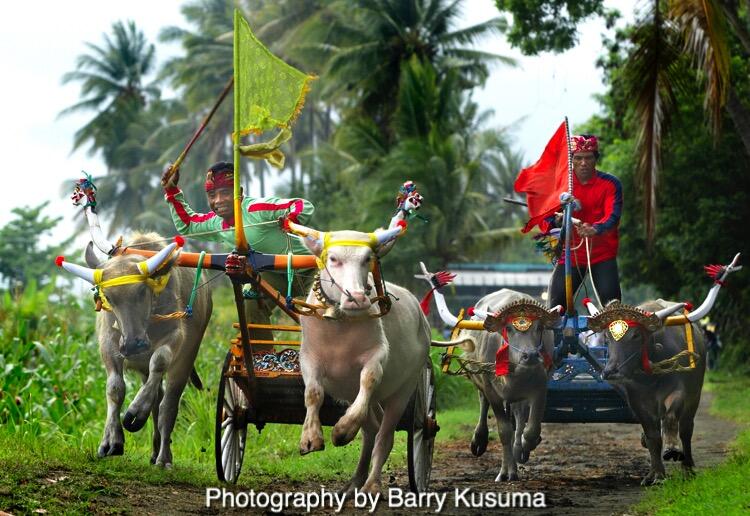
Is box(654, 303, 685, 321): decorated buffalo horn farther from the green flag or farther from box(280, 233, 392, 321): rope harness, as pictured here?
the green flag

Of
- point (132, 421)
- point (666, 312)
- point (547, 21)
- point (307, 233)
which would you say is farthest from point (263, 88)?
point (547, 21)

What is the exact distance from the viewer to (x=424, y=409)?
8.81 meters

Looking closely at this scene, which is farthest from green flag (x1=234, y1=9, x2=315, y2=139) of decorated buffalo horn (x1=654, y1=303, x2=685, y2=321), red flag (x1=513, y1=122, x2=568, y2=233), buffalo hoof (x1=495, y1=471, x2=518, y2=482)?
buffalo hoof (x1=495, y1=471, x2=518, y2=482)

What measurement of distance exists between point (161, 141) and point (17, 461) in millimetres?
47067

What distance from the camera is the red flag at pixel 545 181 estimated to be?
9383mm

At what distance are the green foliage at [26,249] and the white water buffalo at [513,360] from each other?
123 feet

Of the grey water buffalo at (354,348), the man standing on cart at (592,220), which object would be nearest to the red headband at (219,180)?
the grey water buffalo at (354,348)

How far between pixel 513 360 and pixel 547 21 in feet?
34.9

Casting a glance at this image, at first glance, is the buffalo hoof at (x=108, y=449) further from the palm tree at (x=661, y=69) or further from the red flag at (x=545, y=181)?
the palm tree at (x=661, y=69)

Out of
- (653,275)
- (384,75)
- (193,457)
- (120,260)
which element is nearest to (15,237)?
(384,75)

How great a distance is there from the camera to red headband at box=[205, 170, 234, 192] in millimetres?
8891

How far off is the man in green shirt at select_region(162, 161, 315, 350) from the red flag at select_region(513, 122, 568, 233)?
203 centimetres

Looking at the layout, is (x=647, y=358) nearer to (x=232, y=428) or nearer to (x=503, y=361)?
(x=503, y=361)

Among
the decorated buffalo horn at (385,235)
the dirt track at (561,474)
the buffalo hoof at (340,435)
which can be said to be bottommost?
the dirt track at (561,474)
